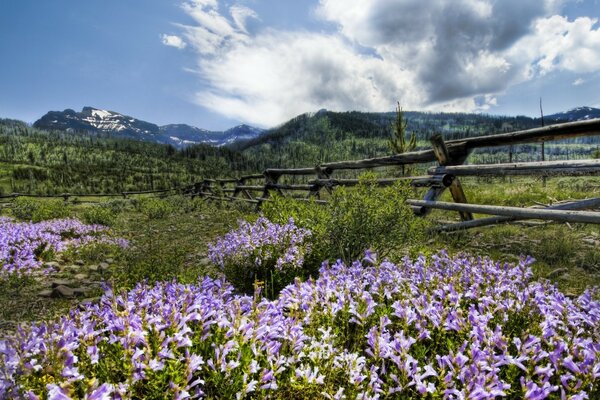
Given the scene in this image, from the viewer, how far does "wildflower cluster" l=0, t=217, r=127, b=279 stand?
5.82 metres

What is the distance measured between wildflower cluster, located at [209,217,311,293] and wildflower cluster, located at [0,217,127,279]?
12.7ft

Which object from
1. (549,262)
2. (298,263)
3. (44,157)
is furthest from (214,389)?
(44,157)

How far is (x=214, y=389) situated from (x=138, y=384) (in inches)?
15.2

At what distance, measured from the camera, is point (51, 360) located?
145 centimetres

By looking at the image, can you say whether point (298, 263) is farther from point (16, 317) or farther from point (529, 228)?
point (529, 228)

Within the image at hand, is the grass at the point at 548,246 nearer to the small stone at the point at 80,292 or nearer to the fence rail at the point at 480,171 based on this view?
the fence rail at the point at 480,171

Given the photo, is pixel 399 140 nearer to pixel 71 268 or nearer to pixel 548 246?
pixel 548 246

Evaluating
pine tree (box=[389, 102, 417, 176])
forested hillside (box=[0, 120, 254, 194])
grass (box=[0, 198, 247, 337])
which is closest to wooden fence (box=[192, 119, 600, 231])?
grass (box=[0, 198, 247, 337])

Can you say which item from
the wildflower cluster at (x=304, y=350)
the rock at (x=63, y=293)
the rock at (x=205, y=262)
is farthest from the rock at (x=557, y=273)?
the rock at (x=63, y=293)

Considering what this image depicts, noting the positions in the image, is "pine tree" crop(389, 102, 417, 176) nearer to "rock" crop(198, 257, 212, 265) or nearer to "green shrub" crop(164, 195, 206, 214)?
"green shrub" crop(164, 195, 206, 214)

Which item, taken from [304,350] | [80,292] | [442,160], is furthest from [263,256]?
[442,160]

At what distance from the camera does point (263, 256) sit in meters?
4.30

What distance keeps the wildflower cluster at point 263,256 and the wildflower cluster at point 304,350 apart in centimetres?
159

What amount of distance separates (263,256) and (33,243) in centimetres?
603
